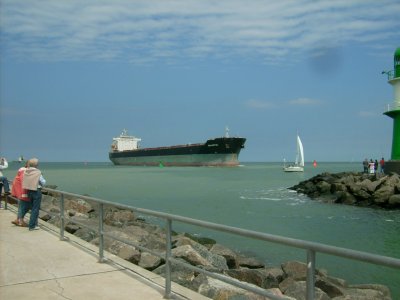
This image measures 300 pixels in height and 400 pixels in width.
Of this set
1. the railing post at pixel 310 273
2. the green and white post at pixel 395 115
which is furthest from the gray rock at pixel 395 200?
the railing post at pixel 310 273

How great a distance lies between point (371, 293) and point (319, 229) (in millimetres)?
10847

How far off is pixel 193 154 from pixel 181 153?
463cm

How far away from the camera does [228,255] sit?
966cm

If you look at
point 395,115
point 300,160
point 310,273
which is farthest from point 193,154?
point 310,273

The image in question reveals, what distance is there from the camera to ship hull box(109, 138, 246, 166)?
309 feet

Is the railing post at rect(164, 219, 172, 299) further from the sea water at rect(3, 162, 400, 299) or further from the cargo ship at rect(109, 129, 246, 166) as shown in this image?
the cargo ship at rect(109, 129, 246, 166)

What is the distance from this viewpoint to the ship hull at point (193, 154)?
9425 cm

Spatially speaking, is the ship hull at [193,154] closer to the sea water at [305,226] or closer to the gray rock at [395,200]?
the sea water at [305,226]

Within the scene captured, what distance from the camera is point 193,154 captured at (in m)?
100

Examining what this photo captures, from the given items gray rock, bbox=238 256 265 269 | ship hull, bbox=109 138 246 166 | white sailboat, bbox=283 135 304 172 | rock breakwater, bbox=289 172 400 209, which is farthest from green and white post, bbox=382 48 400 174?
ship hull, bbox=109 138 246 166

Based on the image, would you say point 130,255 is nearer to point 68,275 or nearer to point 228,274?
point 228,274

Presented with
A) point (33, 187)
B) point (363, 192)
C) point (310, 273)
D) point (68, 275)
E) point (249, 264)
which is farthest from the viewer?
point (363, 192)

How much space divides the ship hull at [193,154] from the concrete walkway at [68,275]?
8442 centimetres

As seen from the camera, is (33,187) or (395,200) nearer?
(33,187)
